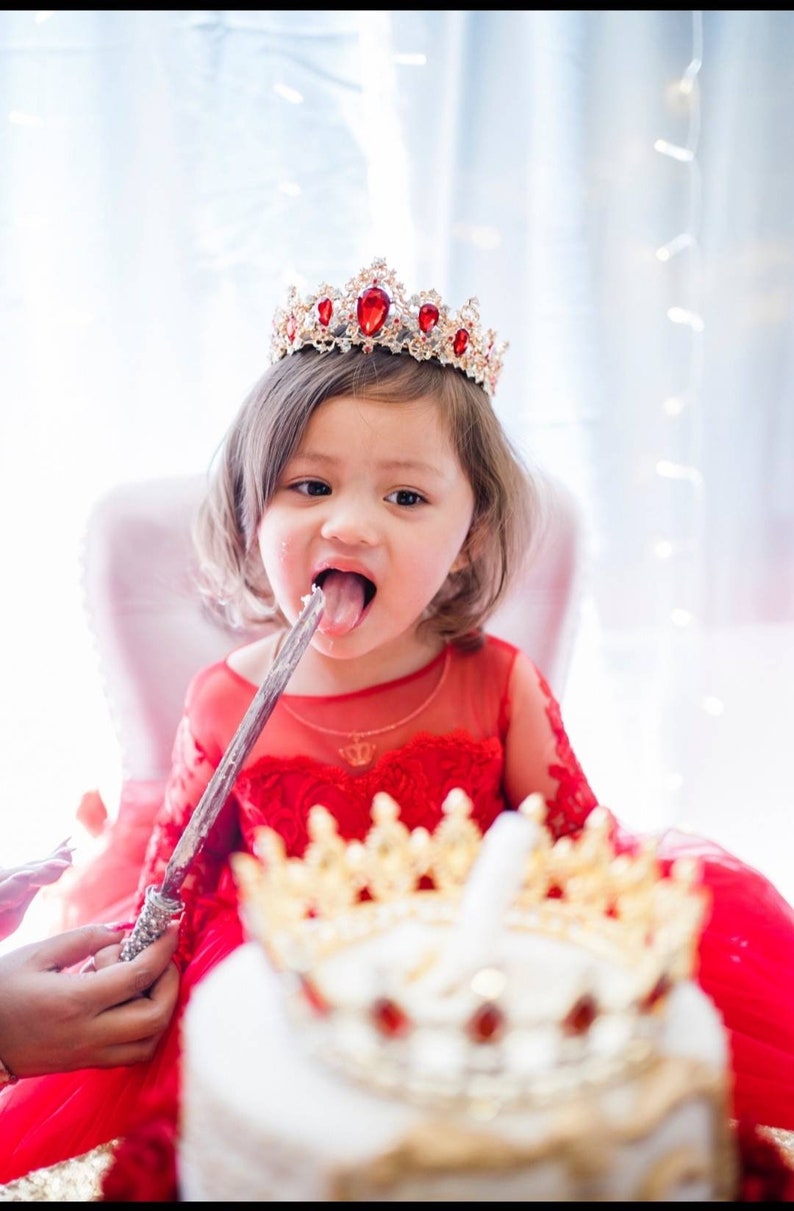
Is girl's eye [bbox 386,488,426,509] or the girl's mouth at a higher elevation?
girl's eye [bbox 386,488,426,509]

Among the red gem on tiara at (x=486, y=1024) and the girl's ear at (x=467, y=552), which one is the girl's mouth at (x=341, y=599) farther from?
the red gem on tiara at (x=486, y=1024)

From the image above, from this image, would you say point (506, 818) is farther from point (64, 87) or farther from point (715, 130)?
point (715, 130)

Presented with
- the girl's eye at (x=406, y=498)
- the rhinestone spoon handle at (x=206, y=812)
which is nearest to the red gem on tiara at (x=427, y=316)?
the girl's eye at (x=406, y=498)

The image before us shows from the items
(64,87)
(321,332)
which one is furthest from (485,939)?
(64,87)

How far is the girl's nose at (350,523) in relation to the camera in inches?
34.0

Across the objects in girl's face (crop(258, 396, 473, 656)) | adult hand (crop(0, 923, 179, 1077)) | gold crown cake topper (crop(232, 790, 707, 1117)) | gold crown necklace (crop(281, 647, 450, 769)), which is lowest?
adult hand (crop(0, 923, 179, 1077))

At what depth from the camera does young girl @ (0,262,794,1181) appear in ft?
2.85

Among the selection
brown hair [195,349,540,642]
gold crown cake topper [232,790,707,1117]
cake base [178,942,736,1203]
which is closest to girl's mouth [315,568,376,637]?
brown hair [195,349,540,642]

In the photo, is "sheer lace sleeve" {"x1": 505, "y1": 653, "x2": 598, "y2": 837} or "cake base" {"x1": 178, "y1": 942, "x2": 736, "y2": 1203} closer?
"cake base" {"x1": 178, "y1": 942, "x2": 736, "y2": 1203}

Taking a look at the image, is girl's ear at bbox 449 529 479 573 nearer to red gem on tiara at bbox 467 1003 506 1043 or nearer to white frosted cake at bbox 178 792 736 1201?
white frosted cake at bbox 178 792 736 1201

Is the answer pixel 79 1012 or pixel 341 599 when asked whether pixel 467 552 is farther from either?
pixel 79 1012

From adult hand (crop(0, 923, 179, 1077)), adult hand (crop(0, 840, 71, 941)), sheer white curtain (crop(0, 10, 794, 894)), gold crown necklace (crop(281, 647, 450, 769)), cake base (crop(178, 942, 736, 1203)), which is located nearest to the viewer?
cake base (crop(178, 942, 736, 1203))

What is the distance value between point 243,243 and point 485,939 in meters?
1.09

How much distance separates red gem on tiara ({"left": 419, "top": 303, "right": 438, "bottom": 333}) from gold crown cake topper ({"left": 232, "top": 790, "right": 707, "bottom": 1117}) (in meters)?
0.52
